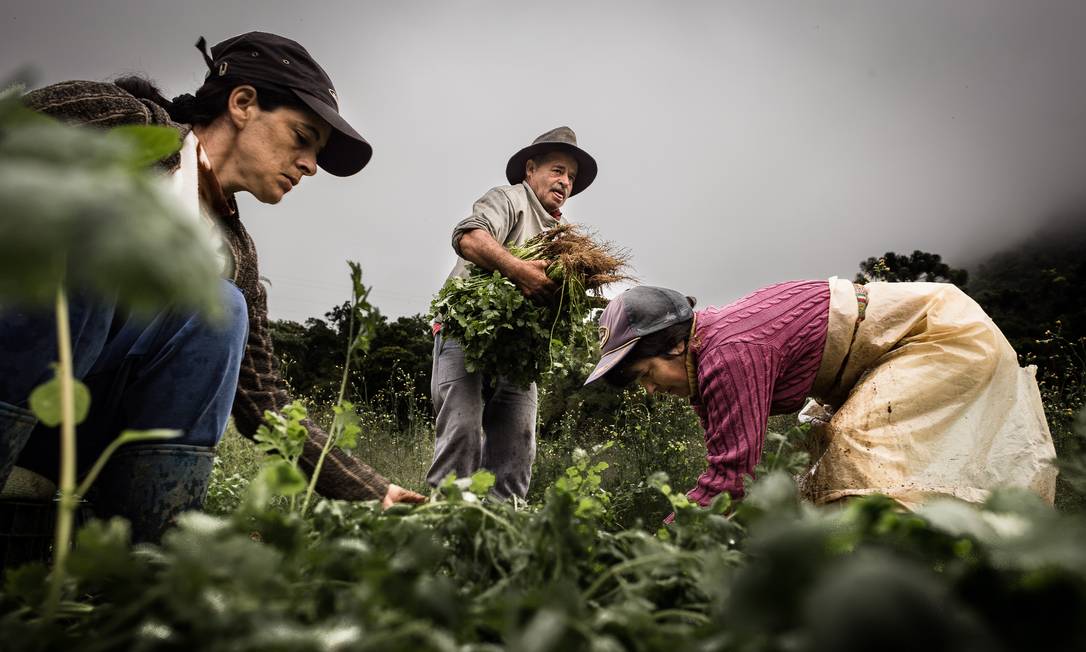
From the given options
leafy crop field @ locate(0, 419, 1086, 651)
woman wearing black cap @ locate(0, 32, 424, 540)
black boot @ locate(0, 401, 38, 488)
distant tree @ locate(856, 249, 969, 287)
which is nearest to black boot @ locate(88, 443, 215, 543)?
woman wearing black cap @ locate(0, 32, 424, 540)

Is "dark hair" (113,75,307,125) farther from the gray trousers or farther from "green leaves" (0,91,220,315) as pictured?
"green leaves" (0,91,220,315)

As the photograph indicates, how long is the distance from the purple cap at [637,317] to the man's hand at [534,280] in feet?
2.38

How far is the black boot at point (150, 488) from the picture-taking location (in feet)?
4.09

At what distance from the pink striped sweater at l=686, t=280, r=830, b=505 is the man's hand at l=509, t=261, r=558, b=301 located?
893 mm

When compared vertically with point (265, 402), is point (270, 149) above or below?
above

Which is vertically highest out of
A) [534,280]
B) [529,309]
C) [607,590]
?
[534,280]

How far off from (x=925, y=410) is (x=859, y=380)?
0.95 feet

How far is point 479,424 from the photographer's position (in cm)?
342

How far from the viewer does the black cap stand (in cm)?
225

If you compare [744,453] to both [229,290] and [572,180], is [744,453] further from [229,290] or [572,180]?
[572,180]

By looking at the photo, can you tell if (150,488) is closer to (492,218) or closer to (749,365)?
(749,365)

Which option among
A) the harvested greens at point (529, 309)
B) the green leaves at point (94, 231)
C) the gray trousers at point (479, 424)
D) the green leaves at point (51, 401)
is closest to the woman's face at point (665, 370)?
the harvested greens at point (529, 309)

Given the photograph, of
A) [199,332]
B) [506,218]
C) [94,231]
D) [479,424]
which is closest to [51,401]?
[94,231]

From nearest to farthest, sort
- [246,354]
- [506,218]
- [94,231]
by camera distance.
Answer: [94,231], [246,354], [506,218]
